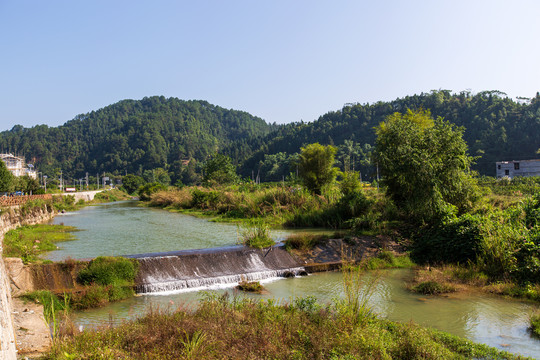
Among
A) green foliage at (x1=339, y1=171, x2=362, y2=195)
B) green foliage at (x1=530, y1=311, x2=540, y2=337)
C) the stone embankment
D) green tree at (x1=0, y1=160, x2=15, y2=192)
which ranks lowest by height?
green foliage at (x1=530, y1=311, x2=540, y2=337)

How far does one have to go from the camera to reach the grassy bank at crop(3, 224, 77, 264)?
45.9 ft

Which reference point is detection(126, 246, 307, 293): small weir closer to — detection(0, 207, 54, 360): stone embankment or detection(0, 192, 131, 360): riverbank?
detection(0, 192, 131, 360): riverbank

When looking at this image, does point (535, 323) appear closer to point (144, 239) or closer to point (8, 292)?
point (8, 292)

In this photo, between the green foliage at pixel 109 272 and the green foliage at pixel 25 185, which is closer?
the green foliage at pixel 109 272

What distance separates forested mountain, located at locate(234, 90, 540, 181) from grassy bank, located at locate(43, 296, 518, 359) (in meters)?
48.7

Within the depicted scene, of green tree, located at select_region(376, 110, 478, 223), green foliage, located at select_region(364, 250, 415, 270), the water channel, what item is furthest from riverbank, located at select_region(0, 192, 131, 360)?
green tree, located at select_region(376, 110, 478, 223)

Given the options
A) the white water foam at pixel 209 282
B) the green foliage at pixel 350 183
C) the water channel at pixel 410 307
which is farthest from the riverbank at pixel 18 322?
the green foliage at pixel 350 183

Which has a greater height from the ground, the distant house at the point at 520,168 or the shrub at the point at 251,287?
the distant house at the point at 520,168

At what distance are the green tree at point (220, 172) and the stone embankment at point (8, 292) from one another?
25083mm

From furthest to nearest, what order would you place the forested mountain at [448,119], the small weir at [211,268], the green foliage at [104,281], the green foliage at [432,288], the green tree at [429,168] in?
the forested mountain at [448,119]
the green tree at [429,168]
the small weir at [211,268]
the green foliage at [432,288]
the green foliage at [104,281]

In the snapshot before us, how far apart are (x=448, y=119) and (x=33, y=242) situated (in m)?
96.2

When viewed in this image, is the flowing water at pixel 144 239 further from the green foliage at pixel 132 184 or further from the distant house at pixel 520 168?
the green foliage at pixel 132 184

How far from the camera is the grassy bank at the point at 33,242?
1401cm

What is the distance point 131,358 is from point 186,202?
39.9 metres
